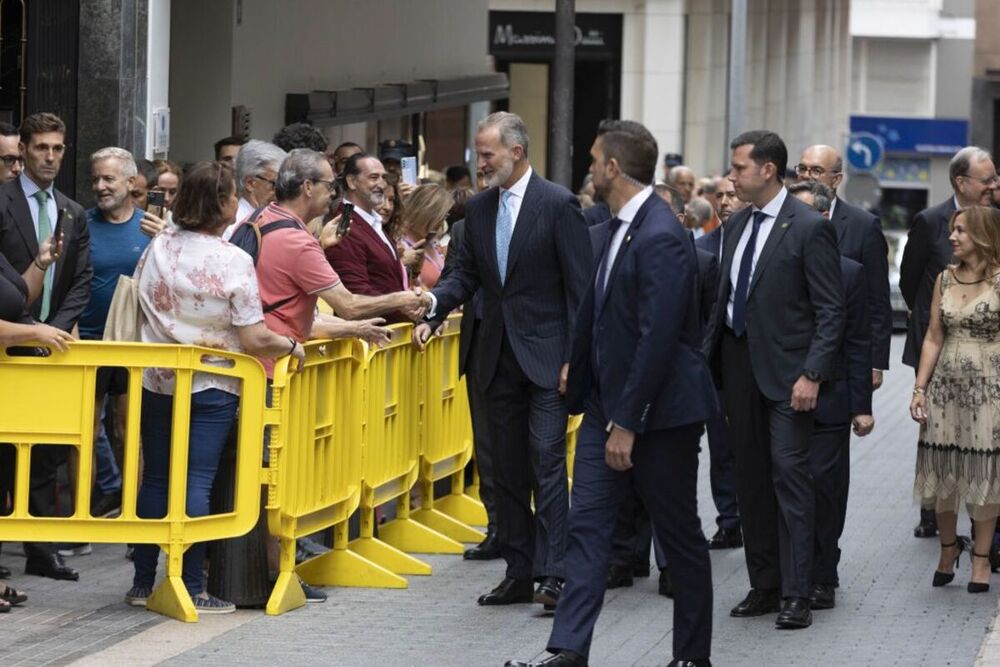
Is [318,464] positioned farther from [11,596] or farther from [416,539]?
[416,539]

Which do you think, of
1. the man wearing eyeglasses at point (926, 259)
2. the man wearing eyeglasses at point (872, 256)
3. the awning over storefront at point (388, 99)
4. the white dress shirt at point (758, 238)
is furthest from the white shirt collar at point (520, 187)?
the awning over storefront at point (388, 99)

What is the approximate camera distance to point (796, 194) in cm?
1034

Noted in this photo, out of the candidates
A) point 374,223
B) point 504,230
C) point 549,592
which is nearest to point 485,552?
point 549,592

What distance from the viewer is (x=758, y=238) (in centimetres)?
961

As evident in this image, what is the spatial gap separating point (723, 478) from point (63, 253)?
3.84m

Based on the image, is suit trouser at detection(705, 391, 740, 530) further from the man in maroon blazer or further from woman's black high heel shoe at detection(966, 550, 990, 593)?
the man in maroon blazer

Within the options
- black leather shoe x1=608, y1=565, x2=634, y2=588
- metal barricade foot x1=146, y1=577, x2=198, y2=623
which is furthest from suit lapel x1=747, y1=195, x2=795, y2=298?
metal barricade foot x1=146, y1=577, x2=198, y2=623

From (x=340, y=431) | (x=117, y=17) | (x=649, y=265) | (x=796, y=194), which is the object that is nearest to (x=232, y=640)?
(x=340, y=431)

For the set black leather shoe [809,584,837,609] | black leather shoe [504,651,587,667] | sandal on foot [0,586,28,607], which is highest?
black leather shoe [504,651,587,667]

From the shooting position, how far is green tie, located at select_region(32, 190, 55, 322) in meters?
10.3

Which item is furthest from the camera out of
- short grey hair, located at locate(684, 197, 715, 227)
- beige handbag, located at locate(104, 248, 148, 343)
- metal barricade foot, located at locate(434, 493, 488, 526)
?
short grey hair, located at locate(684, 197, 715, 227)

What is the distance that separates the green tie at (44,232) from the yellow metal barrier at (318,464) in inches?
57.9

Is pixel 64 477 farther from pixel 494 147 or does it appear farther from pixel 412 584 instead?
pixel 494 147

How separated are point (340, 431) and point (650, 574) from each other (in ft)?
5.83
